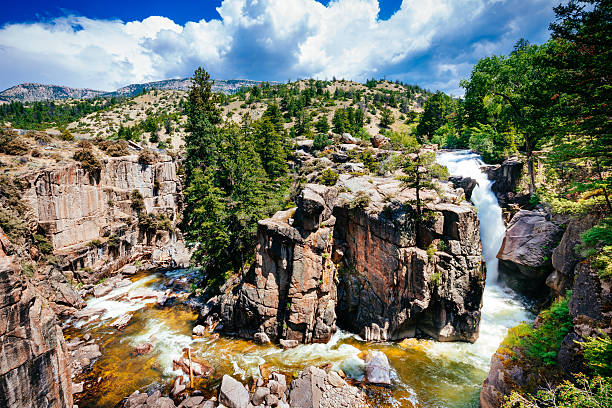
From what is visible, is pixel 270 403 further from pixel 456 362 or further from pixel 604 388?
pixel 604 388

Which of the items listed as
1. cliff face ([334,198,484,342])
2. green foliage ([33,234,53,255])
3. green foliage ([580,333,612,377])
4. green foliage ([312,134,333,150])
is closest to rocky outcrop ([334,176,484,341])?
cliff face ([334,198,484,342])

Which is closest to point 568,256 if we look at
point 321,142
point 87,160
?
point 321,142

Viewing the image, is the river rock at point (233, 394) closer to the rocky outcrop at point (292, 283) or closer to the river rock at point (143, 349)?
the rocky outcrop at point (292, 283)

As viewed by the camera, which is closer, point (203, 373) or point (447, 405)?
point (447, 405)

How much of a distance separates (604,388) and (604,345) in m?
1.45

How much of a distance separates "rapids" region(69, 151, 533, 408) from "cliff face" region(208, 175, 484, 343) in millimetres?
1288

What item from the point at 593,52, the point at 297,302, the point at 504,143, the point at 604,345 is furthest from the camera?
the point at 504,143

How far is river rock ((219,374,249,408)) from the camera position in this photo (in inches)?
516

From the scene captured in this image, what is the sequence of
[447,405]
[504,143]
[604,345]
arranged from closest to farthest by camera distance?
[604,345] → [447,405] → [504,143]

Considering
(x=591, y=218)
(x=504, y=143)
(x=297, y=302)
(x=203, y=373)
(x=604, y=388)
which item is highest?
(x=504, y=143)

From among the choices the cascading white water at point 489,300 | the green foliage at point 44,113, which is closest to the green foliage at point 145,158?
the cascading white water at point 489,300

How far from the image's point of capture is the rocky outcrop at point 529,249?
18.9m

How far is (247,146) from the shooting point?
3259 cm

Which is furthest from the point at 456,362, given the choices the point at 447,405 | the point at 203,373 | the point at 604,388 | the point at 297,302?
the point at 203,373
